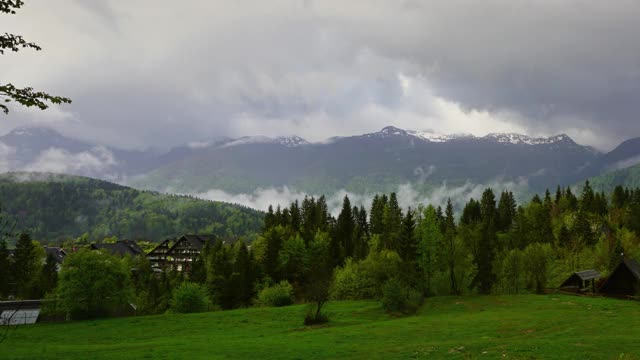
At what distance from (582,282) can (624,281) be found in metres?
9.09

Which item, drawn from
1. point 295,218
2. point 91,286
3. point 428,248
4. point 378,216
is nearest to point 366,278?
point 428,248

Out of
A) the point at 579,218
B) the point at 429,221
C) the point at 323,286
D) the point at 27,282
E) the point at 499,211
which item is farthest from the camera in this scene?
the point at 499,211

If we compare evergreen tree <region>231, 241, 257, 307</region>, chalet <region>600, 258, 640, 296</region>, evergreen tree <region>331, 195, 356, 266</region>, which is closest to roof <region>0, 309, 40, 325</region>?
evergreen tree <region>231, 241, 257, 307</region>

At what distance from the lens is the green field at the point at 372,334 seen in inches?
1489

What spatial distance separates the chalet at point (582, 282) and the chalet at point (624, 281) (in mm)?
3519

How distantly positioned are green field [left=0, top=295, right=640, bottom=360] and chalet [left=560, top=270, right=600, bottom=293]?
33.6 feet

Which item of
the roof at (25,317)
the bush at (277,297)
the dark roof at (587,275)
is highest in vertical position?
the dark roof at (587,275)

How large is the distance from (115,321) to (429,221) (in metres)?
53.1

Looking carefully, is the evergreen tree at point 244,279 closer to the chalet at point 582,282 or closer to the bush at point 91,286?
the bush at point 91,286

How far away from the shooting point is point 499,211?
185500 mm

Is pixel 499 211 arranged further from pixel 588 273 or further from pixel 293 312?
pixel 293 312

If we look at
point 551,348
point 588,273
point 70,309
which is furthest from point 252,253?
point 551,348

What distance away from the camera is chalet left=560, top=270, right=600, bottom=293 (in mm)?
83438

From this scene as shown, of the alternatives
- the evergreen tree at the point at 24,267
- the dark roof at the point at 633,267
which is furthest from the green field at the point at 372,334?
the evergreen tree at the point at 24,267
